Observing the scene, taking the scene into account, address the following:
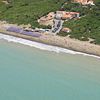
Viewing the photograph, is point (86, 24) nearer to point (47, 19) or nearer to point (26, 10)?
point (47, 19)

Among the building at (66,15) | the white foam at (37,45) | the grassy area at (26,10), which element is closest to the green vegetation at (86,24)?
the building at (66,15)

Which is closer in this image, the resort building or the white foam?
the white foam

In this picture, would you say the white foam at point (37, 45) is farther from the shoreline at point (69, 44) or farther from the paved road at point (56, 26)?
the paved road at point (56, 26)

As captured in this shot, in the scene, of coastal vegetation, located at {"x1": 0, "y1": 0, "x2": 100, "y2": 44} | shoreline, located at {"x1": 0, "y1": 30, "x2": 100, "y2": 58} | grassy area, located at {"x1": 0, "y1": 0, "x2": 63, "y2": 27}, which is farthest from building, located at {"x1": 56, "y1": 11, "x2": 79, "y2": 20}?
Answer: shoreline, located at {"x1": 0, "y1": 30, "x2": 100, "y2": 58}

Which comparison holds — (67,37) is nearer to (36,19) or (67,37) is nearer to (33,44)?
(33,44)

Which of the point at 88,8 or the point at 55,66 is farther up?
the point at 88,8

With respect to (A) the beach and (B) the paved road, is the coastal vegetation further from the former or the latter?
(A) the beach

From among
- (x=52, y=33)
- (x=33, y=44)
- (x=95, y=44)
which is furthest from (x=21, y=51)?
(x=95, y=44)
